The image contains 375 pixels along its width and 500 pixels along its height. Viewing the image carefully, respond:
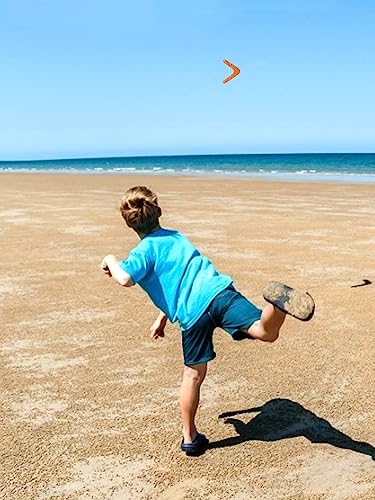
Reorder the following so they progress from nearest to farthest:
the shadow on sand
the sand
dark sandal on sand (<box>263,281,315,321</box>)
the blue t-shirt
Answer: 1. dark sandal on sand (<box>263,281,315,321</box>)
2. the sand
3. the blue t-shirt
4. the shadow on sand

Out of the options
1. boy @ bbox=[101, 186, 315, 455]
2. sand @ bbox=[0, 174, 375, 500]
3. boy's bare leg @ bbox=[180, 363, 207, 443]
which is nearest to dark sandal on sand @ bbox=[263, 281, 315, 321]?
boy @ bbox=[101, 186, 315, 455]

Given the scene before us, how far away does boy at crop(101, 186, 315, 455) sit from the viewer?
11.0 feet

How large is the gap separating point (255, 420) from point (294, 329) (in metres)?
1.96

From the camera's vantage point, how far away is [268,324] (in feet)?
10.5

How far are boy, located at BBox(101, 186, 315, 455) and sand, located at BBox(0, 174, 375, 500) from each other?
0.38m

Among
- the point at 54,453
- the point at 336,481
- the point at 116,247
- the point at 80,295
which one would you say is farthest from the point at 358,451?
the point at 116,247

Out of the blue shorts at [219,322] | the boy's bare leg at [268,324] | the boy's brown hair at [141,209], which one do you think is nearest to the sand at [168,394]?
the blue shorts at [219,322]

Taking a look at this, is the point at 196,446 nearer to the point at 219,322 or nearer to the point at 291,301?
the point at 219,322

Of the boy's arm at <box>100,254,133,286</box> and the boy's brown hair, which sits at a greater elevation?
the boy's brown hair

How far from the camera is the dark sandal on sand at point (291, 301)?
3.03m

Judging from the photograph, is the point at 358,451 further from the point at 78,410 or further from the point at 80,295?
the point at 80,295

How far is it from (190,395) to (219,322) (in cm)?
47

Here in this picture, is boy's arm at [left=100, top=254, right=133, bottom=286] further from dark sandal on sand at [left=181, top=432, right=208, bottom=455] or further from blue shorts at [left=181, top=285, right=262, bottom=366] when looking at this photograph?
dark sandal on sand at [left=181, top=432, right=208, bottom=455]

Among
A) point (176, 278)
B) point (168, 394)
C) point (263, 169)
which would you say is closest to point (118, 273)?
point (176, 278)
